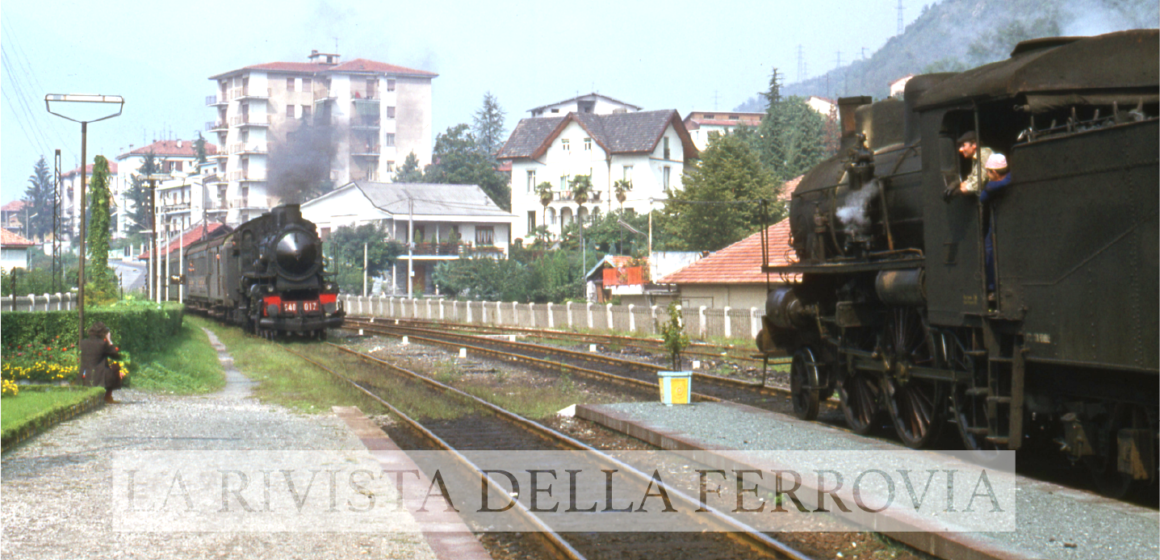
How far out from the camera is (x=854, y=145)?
12391 mm

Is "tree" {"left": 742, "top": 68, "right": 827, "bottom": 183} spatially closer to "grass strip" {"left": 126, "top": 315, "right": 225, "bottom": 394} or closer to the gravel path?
"grass strip" {"left": 126, "top": 315, "right": 225, "bottom": 394}

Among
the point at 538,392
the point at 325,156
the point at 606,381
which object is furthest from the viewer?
the point at 325,156

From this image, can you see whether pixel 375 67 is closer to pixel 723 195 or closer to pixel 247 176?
pixel 247 176

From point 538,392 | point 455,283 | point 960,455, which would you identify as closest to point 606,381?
point 538,392

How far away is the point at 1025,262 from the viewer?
27.9 ft

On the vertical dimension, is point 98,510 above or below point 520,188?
below

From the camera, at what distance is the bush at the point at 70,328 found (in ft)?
60.2

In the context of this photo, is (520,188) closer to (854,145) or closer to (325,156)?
(325,156)

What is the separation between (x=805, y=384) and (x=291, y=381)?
1150 cm

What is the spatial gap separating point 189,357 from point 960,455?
19.5 m

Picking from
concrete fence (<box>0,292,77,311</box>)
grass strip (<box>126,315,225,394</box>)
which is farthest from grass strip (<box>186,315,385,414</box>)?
concrete fence (<box>0,292,77,311</box>)

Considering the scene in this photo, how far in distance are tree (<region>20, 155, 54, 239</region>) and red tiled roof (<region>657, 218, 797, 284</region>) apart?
142 metres

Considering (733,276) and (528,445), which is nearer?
(528,445)

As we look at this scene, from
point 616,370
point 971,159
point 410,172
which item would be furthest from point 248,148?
point 971,159
